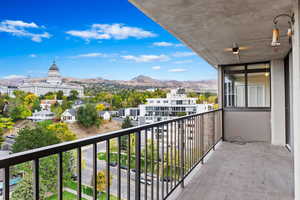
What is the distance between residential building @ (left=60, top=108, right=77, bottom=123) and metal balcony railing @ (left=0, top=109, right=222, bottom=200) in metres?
7.30

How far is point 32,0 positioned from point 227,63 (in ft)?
65.5

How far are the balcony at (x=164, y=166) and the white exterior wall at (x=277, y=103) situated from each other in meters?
0.66

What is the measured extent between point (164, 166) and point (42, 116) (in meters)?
7.69

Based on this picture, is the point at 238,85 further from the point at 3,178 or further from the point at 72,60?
the point at 72,60

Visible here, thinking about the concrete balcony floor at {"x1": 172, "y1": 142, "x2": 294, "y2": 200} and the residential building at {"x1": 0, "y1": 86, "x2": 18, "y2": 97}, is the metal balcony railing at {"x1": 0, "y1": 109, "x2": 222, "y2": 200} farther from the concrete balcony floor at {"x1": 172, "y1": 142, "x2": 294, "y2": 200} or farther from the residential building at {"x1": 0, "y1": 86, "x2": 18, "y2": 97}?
the residential building at {"x1": 0, "y1": 86, "x2": 18, "y2": 97}

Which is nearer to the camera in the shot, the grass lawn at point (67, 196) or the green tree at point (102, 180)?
the grass lawn at point (67, 196)

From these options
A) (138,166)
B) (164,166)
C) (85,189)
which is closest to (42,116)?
(164,166)

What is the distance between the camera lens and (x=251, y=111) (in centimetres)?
541

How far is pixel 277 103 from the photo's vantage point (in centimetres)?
499

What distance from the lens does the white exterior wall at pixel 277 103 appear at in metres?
4.93

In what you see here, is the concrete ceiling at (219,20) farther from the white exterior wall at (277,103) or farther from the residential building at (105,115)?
the residential building at (105,115)

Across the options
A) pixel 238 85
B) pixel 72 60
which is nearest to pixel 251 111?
pixel 238 85

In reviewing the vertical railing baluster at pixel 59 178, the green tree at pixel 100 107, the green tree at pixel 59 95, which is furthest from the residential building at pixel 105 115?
the vertical railing baluster at pixel 59 178

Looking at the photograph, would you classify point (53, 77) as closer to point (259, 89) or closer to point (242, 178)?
point (259, 89)
